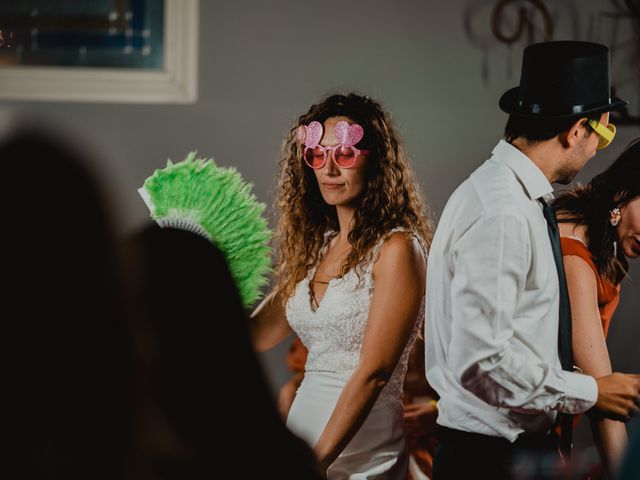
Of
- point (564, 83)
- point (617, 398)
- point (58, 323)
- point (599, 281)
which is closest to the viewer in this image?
point (58, 323)

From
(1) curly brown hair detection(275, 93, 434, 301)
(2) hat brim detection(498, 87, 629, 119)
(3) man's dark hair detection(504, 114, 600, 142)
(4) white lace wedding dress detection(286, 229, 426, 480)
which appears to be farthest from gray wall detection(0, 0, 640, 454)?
(3) man's dark hair detection(504, 114, 600, 142)

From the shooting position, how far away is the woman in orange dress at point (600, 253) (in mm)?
2174

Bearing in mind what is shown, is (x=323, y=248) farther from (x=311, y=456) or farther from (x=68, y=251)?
(x=68, y=251)

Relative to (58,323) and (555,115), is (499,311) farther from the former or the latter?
(58,323)

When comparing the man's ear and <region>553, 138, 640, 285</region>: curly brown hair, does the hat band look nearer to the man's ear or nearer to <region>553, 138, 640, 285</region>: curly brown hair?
the man's ear

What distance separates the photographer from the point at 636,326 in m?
3.34

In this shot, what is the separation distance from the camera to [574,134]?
1993 millimetres

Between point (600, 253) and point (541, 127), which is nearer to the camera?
point (541, 127)

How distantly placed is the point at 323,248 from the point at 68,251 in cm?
176

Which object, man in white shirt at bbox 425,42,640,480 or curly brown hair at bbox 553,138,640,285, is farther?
curly brown hair at bbox 553,138,640,285

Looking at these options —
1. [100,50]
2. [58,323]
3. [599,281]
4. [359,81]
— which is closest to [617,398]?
[599,281]

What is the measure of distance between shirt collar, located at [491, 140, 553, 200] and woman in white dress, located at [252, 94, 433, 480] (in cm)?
43

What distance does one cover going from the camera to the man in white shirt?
1.78m

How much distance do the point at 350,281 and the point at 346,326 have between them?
0.11m
